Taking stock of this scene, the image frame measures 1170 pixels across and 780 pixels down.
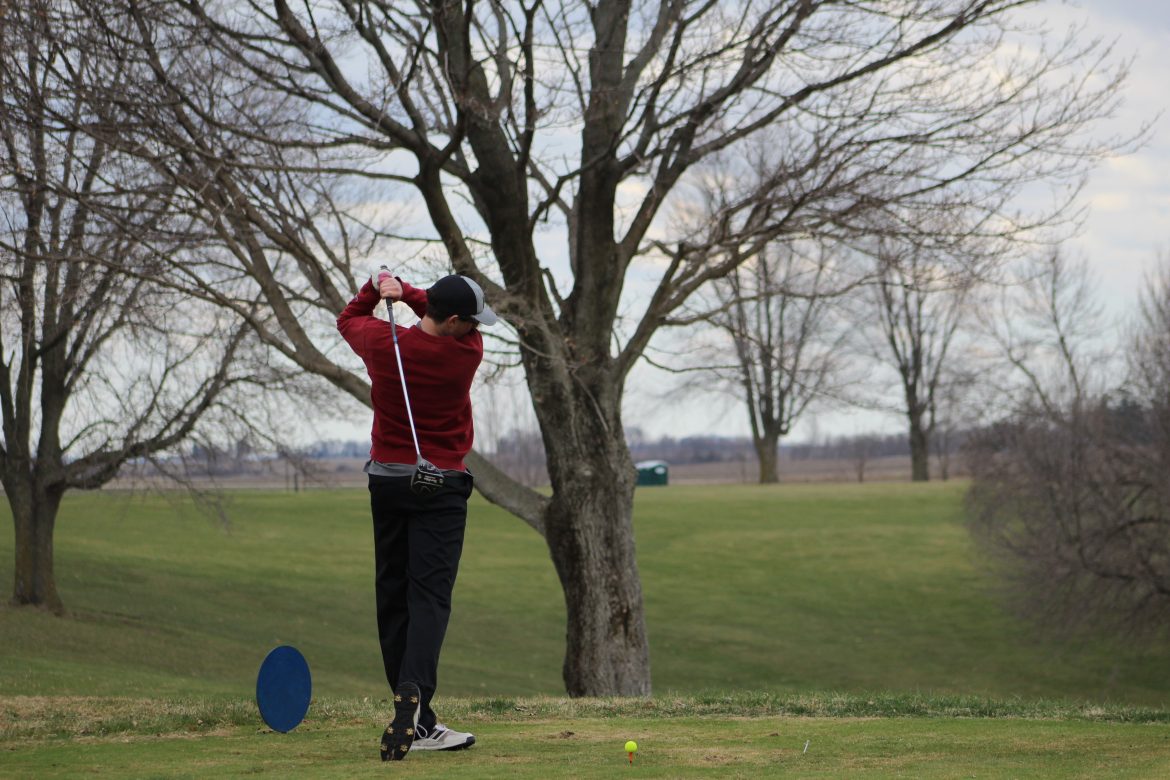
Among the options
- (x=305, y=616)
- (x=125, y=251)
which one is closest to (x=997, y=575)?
(x=305, y=616)

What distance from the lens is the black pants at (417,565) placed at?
565 cm

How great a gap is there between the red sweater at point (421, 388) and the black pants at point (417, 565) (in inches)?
6.0

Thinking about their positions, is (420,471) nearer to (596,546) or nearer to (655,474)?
(596,546)

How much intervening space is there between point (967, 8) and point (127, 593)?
73.1ft

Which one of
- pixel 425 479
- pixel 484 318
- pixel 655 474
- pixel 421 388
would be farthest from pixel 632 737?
pixel 655 474

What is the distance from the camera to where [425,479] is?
556 cm

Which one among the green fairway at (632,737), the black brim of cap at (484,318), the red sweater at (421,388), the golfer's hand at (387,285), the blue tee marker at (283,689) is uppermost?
the golfer's hand at (387,285)

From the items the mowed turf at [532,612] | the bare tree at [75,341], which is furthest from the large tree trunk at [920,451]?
the bare tree at [75,341]

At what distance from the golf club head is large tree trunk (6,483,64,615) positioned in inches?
735

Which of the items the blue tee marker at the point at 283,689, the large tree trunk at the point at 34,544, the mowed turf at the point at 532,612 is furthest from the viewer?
the large tree trunk at the point at 34,544

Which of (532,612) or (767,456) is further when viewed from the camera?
(767,456)

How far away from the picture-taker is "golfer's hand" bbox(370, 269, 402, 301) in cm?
576

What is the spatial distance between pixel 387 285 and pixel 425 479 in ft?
3.05

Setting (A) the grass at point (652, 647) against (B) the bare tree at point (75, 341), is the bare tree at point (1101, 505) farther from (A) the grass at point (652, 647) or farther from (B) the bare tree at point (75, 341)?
(B) the bare tree at point (75, 341)
